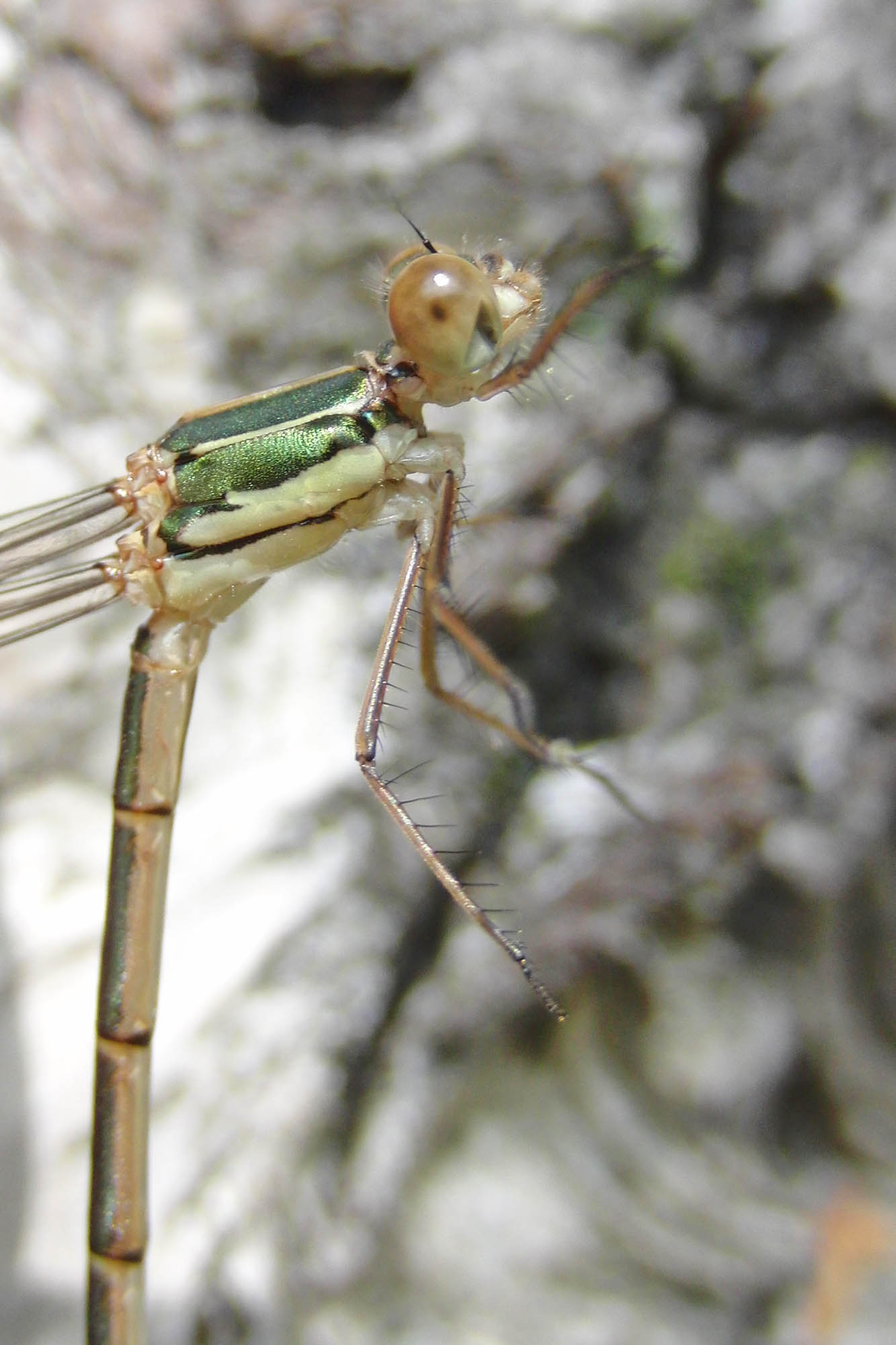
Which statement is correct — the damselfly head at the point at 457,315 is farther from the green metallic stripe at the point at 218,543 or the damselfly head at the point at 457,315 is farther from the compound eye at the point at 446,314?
the green metallic stripe at the point at 218,543

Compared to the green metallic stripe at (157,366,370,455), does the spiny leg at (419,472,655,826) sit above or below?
below

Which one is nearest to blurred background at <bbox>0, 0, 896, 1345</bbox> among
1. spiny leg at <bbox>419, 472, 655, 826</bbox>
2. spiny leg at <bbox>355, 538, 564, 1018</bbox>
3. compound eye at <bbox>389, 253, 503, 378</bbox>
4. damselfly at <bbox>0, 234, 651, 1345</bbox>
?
spiny leg at <bbox>419, 472, 655, 826</bbox>

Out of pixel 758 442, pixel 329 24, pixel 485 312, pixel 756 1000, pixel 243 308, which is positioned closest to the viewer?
pixel 485 312

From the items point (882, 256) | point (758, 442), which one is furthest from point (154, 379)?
point (882, 256)

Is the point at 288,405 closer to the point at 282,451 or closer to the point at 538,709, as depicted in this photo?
the point at 282,451

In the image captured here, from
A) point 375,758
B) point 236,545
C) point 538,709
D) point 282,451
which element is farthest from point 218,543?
point 538,709

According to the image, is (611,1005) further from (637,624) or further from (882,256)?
(882,256)

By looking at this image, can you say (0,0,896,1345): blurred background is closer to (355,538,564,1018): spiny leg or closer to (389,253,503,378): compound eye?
(355,538,564,1018): spiny leg
